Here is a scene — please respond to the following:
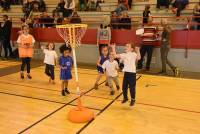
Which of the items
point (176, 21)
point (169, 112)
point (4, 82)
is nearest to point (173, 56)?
point (176, 21)

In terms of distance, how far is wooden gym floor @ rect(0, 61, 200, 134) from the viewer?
4535 mm

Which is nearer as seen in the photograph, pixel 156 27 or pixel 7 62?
pixel 156 27

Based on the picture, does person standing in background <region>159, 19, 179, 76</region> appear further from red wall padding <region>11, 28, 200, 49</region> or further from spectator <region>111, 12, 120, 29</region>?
spectator <region>111, 12, 120, 29</region>

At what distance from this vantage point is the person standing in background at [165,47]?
28.4ft

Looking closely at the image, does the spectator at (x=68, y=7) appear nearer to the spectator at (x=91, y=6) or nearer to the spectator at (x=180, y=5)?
the spectator at (x=91, y=6)

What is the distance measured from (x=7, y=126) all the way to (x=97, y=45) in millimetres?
6518

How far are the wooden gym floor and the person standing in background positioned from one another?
0.88 metres

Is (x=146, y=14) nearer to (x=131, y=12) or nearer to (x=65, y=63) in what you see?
(x=131, y=12)

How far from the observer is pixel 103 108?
5.51m

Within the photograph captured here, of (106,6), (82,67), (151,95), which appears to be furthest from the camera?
(106,6)

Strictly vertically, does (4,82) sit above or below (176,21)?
below

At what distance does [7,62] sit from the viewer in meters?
11.0

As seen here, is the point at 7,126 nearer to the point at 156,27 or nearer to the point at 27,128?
the point at 27,128

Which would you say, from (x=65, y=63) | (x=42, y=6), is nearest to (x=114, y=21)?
(x=65, y=63)
